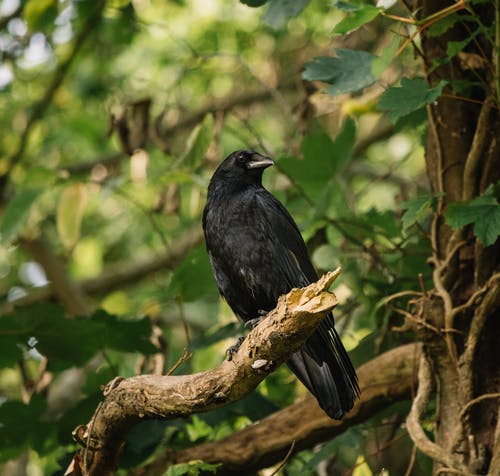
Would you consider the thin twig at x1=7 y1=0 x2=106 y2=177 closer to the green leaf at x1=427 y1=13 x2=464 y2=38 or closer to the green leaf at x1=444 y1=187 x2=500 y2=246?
the green leaf at x1=427 y1=13 x2=464 y2=38

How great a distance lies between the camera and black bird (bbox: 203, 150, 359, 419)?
10.9 ft

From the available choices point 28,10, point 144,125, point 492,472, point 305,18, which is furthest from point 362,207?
point 492,472

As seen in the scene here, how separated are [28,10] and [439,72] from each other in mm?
2486

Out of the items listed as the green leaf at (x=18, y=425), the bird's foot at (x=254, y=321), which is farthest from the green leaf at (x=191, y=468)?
the green leaf at (x=18, y=425)

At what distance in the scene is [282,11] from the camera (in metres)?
3.50

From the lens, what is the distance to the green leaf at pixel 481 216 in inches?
113

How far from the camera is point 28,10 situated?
15.6 feet

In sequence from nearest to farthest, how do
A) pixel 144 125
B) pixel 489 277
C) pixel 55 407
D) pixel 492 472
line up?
pixel 492 472, pixel 489 277, pixel 144 125, pixel 55 407

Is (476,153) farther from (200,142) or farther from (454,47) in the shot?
(200,142)

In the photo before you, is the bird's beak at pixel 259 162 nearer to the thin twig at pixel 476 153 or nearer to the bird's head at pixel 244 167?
the bird's head at pixel 244 167

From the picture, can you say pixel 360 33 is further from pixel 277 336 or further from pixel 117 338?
pixel 277 336

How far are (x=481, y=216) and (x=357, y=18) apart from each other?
0.76m

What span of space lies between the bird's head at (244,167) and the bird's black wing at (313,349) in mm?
270

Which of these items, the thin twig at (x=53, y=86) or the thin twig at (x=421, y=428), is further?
the thin twig at (x=53, y=86)
